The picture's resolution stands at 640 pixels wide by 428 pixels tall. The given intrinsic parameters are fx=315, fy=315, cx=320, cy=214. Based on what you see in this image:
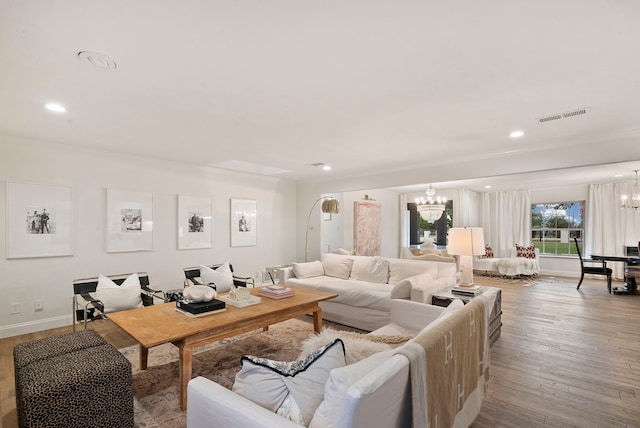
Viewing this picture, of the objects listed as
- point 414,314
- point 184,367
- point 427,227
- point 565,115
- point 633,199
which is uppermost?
point 565,115

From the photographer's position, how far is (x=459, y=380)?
178 centimetres

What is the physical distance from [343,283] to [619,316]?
4.05 metres

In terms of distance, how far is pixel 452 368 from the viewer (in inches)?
66.3

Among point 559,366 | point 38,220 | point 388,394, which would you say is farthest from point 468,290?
point 38,220

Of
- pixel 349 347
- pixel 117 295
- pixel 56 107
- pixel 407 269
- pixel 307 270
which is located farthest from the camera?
pixel 307 270

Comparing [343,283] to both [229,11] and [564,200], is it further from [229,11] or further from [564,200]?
[564,200]

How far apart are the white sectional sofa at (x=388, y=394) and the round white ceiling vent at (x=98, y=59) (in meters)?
1.95

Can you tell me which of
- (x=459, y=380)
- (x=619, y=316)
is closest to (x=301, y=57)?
(x=459, y=380)

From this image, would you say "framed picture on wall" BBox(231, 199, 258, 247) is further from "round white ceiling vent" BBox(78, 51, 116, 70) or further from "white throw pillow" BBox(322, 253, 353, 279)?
"round white ceiling vent" BBox(78, 51, 116, 70)

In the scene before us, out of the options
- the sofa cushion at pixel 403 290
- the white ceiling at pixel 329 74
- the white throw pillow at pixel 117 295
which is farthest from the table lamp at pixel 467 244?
the white throw pillow at pixel 117 295

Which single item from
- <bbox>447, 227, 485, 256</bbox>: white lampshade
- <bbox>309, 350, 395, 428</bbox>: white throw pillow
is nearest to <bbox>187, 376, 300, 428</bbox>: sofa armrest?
<bbox>309, 350, 395, 428</bbox>: white throw pillow

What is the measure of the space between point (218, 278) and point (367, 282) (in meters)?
2.21

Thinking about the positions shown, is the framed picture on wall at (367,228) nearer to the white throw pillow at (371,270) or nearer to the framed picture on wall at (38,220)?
the white throw pillow at (371,270)

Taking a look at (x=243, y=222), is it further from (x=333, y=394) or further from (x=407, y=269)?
(x=333, y=394)
